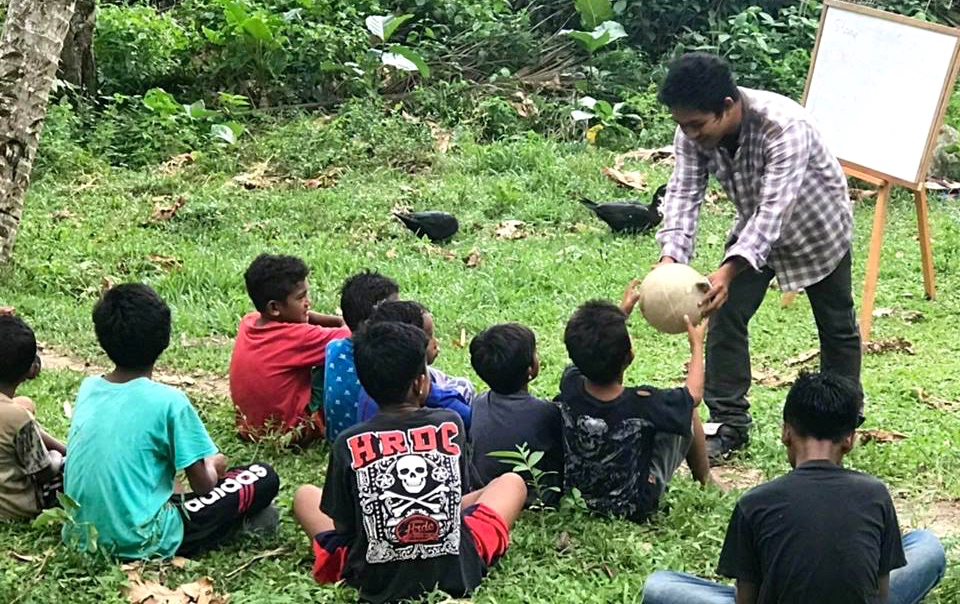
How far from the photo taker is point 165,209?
407 inches

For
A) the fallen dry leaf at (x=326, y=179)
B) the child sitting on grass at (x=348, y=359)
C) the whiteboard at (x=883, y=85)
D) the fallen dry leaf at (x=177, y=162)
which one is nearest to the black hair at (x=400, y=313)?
the child sitting on grass at (x=348, y=359)

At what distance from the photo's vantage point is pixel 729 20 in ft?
45.9

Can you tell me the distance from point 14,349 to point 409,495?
171 cm

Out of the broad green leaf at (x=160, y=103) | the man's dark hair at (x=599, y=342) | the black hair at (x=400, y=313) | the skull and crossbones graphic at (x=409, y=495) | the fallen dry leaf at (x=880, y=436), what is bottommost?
the fallen dry leaf at (x=880, y=436)

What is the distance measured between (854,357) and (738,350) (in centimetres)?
57

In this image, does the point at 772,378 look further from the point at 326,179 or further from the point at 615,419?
the point at 326,179

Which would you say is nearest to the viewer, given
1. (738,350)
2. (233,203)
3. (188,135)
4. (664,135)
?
(738,350)

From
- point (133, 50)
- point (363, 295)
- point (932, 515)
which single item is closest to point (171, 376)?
point (363, 295)

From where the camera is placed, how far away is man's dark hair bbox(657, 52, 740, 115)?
5.12 m

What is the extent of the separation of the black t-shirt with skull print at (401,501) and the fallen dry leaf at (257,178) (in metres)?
7.15

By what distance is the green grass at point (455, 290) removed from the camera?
15.3ft

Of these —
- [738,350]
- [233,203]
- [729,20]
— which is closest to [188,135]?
[233,203]

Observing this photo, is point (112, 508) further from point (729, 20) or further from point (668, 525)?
point (729, 20)

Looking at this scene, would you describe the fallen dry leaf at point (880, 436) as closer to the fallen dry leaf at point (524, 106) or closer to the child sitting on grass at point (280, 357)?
the child sitting on grass at point (280, 357)
